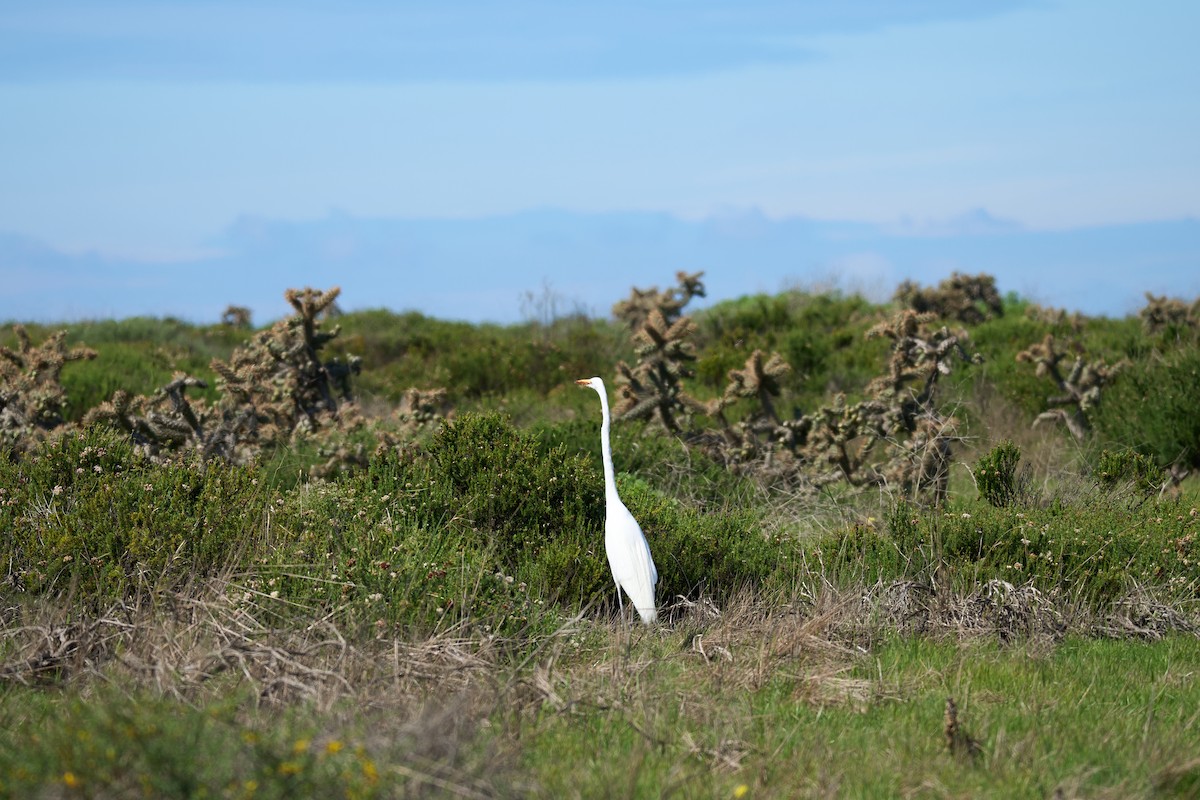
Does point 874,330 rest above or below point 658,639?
above

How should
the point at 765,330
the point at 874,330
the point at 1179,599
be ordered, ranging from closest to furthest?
1. the point at 1179,599
2. the point at 874,330
3. the point at 765,330

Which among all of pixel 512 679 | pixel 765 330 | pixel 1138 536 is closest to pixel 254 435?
pixel 512 679

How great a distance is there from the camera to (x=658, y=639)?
630 cm

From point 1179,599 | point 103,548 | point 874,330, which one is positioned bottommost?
point 1179,599

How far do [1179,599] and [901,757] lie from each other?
11.0 ft

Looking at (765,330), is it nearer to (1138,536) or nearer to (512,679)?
(1138,536)

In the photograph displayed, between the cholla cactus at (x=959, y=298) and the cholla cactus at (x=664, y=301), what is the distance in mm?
6858

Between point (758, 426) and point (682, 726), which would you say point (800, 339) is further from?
point (682, 726)

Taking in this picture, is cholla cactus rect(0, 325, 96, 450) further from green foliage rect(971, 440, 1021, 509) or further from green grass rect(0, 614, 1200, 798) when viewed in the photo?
green foliage rect(971, 440, 1021, 509)

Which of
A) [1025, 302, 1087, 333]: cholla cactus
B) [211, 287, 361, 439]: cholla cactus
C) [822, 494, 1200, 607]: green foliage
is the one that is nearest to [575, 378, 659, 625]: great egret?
[822, 494, 1200, 607]: green foliage

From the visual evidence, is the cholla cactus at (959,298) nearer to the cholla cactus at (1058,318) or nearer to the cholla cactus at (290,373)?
the cholla cactus at (1058,318)

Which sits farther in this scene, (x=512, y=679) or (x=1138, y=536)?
(x=1138, y=536)

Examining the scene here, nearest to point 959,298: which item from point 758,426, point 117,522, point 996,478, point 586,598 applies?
point 758,426

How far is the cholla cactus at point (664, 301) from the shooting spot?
13.8 meters
